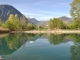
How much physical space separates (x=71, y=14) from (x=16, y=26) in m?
40.5

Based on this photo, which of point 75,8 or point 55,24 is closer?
point 75,8

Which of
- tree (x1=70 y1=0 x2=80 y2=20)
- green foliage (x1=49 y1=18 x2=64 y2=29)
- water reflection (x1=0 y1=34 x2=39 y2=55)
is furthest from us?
green foliage (x1=49 y1=18 x2=64 y2=29)

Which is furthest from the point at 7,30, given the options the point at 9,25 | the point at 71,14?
the point at 71,14

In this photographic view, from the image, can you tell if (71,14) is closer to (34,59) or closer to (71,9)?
(71,9)

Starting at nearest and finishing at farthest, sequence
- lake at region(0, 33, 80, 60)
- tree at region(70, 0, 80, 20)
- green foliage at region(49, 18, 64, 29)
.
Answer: lake at region(0, 33, 80, 60), tree at region(70, 0, 80, 20), green foliage at region(49, 18, 64, 29)

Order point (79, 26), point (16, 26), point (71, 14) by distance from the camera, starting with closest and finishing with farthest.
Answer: point (71, 14), point (79, 26), point (16, 26)

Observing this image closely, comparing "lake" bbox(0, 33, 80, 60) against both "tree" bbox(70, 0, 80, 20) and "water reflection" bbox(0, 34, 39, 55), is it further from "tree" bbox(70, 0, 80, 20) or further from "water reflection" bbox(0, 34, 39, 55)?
"tree" bbox(70, 0, 80, 20)

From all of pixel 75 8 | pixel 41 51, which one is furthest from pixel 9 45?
pixel 75 8

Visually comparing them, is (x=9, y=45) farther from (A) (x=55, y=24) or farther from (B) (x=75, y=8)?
(A) (x=55, y=24)

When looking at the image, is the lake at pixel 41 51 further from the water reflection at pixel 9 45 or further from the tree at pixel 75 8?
the tree at pixel 75 8

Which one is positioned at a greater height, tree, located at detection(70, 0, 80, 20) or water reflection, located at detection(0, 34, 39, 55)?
tree, located at detection(70, 0, 80, 20)

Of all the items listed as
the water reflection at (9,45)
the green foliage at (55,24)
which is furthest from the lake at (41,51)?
the green foliage at (55,24)

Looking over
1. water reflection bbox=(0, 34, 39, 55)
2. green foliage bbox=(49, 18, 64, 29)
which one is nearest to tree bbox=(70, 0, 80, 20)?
green foliage bbox=(49, 18, 64, 29)

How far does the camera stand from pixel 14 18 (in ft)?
386
